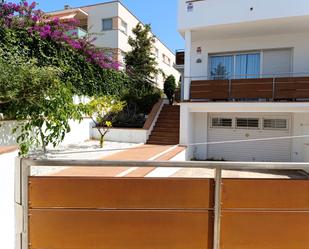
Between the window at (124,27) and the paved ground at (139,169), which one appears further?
the window at (124,27)

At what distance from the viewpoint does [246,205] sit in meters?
2.42

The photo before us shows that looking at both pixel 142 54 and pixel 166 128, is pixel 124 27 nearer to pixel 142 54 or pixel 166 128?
pixel 142 54

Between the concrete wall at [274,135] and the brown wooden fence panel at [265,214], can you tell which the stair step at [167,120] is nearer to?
the concrete wall at [274,135]

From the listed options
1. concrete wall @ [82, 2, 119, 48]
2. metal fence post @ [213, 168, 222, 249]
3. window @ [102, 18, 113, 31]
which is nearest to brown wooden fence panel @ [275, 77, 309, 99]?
metal fence post @ [213, 168, 222, 249]

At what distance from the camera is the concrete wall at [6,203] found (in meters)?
2.95

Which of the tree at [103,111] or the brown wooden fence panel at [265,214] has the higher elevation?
the tree at [103,111]

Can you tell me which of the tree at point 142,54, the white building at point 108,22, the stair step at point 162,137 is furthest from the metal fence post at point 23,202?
the white building at point 108,22

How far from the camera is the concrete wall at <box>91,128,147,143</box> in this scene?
14074mm

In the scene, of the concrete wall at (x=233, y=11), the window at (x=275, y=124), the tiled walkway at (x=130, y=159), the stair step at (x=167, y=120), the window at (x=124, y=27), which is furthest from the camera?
the window at (x=124, y=27)

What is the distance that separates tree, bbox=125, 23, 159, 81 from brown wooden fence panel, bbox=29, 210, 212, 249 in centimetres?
2045

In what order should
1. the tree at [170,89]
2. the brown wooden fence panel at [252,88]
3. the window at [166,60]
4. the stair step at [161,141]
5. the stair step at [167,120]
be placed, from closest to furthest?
the brown wooden fence panel at [252,88]
the stair step at [161,141]
the stair step at [167,120]
the tree at [170,89]
the window at [166,60]

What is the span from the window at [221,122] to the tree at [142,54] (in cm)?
959

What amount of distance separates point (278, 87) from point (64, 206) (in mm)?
11599

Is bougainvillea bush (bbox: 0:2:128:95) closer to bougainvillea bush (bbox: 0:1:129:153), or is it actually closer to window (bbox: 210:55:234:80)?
bougainvillea bush (bbox: 0:1:129:153)
